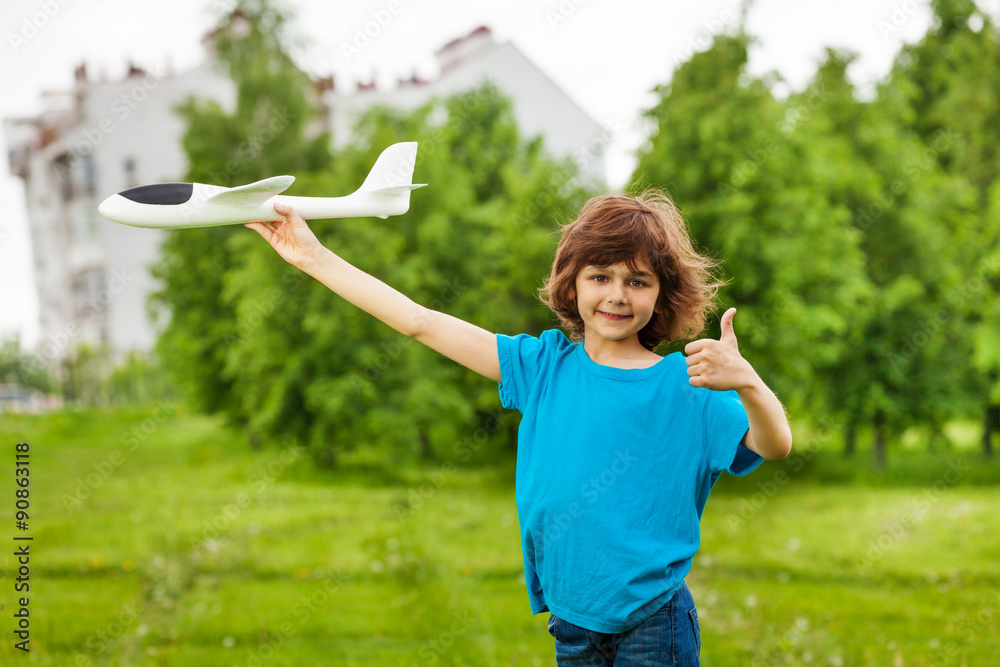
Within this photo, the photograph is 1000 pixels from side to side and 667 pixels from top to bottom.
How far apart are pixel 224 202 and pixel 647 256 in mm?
1241

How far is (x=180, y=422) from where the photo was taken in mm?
20172

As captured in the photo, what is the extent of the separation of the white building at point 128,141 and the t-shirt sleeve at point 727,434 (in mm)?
22467

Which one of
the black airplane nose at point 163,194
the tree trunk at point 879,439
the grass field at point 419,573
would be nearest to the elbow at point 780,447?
the black airplane nose at point 163,194

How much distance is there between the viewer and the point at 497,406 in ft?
37.2

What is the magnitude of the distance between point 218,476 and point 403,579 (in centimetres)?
601

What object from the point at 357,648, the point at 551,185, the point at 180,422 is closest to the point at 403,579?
the point at 357,648

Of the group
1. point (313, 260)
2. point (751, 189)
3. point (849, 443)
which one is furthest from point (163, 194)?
point (849, 443)

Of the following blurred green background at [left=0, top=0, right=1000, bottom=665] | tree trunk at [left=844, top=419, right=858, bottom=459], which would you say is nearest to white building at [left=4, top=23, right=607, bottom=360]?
blurred green background at [left=0, top=0, right=1000, bottom=665]

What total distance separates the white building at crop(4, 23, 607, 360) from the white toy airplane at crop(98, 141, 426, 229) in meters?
22.0

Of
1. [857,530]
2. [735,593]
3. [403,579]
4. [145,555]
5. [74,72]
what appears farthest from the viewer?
[74,72]

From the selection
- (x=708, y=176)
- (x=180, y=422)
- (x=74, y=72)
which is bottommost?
(x=180, y=422)

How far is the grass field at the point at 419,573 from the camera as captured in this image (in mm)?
4598

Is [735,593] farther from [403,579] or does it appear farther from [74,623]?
[74,623]

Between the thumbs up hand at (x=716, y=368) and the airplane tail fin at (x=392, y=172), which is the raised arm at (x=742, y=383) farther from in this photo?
the airplane tail fin at (x=392, y=172)
